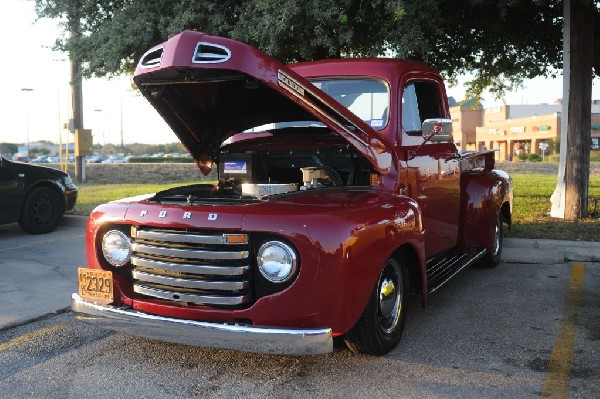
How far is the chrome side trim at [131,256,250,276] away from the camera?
336 cm

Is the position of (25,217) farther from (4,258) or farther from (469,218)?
(469,218)

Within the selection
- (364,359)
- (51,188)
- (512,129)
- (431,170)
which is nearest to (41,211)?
(51,188)

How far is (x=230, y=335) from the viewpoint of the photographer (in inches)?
125

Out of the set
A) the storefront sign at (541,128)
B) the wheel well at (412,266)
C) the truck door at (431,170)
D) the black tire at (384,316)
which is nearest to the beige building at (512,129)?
the storefront sign at (541,128)

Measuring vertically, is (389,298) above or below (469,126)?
below

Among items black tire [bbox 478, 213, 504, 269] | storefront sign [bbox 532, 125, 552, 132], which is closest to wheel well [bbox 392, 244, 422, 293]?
black tire [bbox 478, 213, 504, 269]

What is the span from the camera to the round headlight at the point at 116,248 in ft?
12.3

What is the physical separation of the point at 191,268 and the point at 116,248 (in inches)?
25.5

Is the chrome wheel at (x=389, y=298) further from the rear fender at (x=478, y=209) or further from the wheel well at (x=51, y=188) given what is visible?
the wheel well at (x=51, y=188)

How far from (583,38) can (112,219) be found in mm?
8481

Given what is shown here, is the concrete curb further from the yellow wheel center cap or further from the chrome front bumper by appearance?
the chrome front bumper

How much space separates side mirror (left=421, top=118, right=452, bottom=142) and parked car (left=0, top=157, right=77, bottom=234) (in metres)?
6.62

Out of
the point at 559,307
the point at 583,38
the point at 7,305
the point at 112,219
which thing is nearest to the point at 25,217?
the point at 7,305

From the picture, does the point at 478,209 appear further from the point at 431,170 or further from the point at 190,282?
the point at 190,282
